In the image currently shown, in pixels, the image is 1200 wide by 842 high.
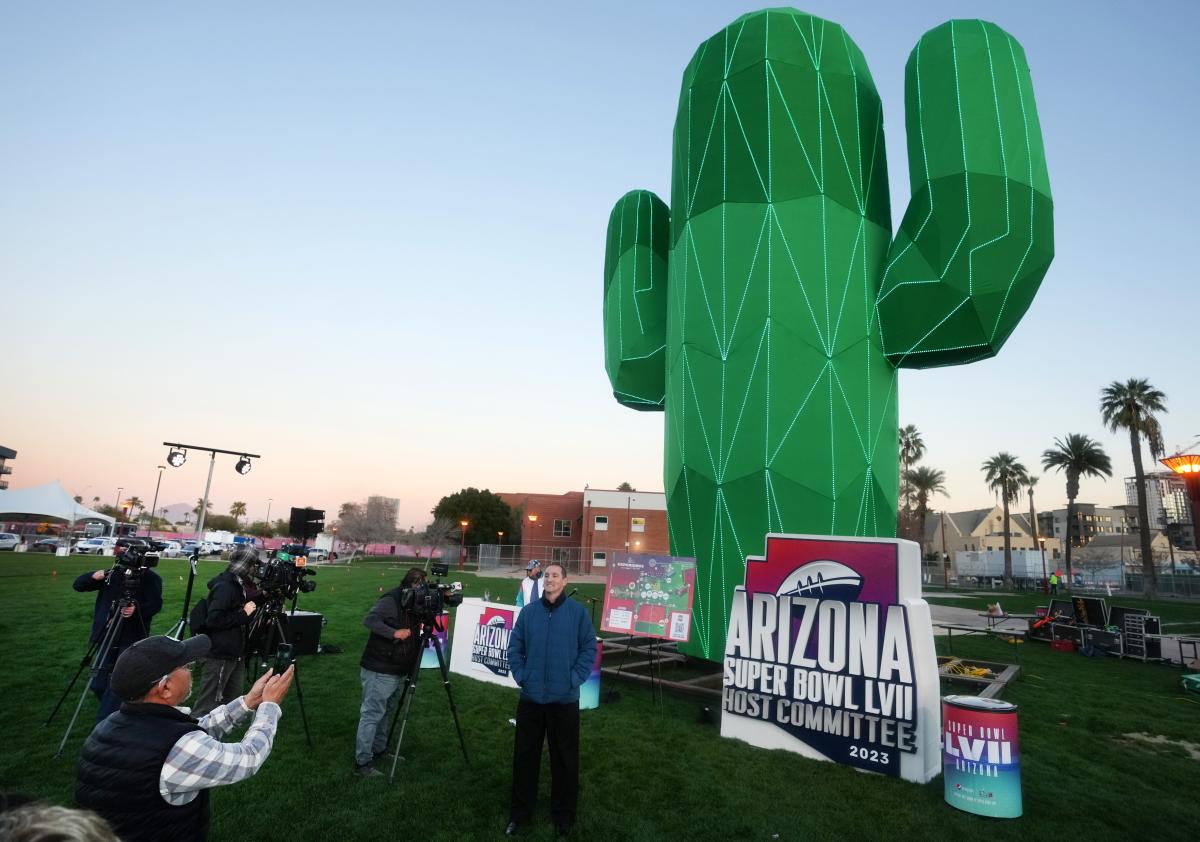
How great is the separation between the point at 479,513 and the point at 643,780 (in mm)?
58913

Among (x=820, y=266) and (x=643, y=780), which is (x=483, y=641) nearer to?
(x=643, y=780)

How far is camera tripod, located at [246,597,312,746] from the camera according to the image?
21.7 feet

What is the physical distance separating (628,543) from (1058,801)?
43.6 meters

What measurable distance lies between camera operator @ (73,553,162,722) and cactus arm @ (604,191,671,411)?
8.95m

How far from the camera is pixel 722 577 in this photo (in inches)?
395

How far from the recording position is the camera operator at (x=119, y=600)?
259 inches

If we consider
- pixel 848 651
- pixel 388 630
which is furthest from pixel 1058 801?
pixel 388 630

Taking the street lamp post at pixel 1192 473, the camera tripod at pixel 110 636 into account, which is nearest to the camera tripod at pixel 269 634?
the camera tripod at pixel 110 636

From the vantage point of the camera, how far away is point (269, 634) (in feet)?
32.3

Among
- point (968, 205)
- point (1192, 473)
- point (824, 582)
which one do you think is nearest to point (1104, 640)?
point (1192, 473)

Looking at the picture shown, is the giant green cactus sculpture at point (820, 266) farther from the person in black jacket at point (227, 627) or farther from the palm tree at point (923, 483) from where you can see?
A: the palm tree at point (923, 483)

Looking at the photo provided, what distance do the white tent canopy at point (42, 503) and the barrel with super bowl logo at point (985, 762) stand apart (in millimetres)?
61357

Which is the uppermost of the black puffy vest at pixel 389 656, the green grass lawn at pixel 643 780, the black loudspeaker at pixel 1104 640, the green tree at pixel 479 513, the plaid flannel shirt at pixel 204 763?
the green tree at pixel 479 513

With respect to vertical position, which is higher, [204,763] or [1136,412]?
[1136,412]
